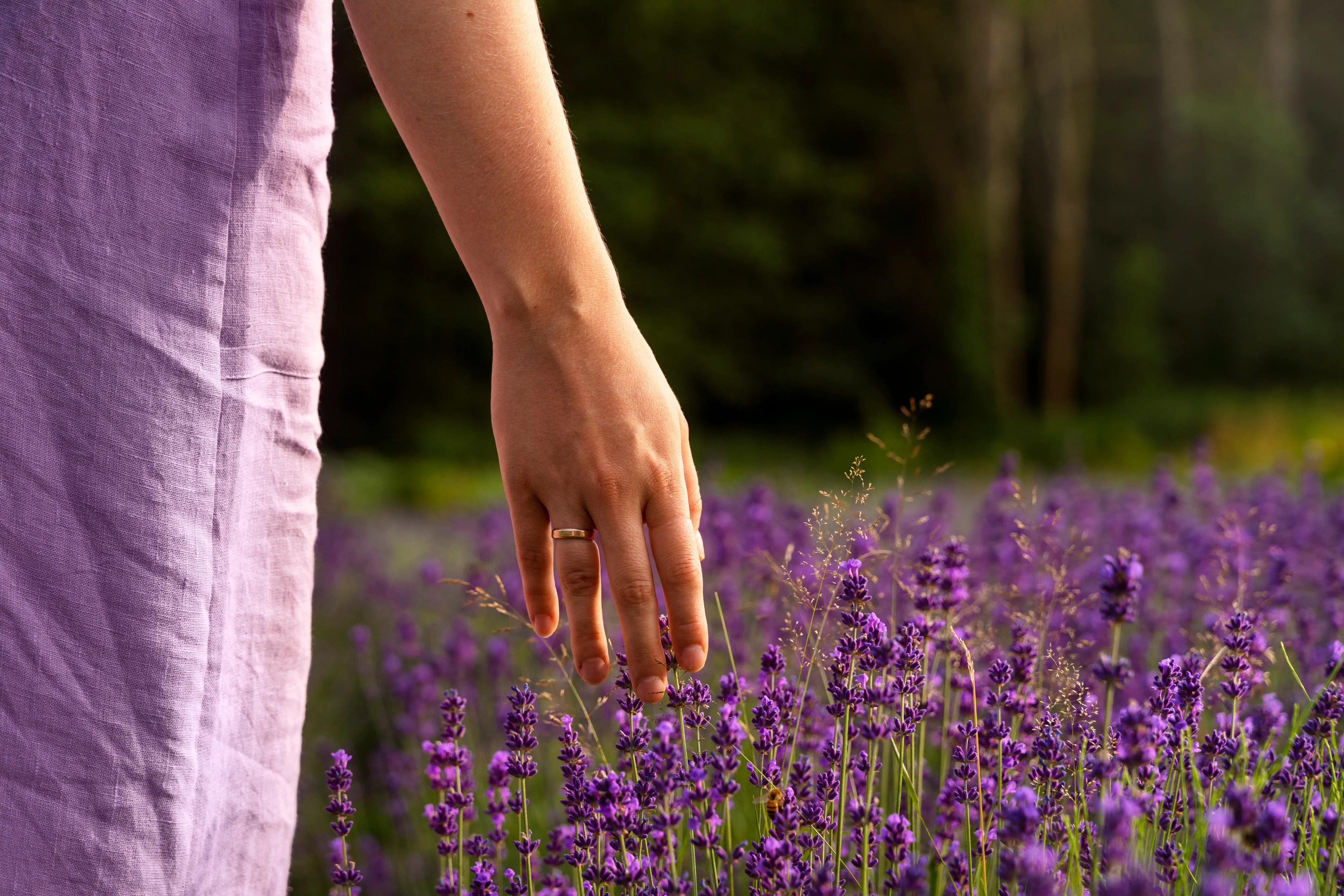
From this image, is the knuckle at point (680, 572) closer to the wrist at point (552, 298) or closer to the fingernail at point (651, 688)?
the fingernail at point (651, 688)

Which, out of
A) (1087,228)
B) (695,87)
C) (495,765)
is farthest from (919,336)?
(495,765)

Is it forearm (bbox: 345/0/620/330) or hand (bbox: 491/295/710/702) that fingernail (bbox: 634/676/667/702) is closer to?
hand (bbox: 491/295/710/702)

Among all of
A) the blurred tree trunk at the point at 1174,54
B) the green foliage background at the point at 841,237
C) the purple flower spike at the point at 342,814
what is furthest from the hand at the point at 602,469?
the blurred tree trunk at the point at 1174,54

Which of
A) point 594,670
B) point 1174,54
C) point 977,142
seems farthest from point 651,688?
point 1174,54

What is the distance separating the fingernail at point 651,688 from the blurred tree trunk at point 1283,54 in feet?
68.5

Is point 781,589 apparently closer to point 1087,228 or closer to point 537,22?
point 537,22

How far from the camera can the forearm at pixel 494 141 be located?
1134 millimetres

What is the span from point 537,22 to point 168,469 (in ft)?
2.17

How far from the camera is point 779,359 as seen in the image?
60.5ft

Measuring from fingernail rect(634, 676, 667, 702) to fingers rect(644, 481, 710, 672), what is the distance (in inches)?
1.3

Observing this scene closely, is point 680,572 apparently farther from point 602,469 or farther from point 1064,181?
point 1064,181

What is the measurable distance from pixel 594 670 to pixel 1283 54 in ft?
70.5

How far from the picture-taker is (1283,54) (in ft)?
60.5

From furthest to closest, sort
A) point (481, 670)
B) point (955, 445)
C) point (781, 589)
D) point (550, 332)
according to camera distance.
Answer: point (955, 445), point (481, 670), point (781, 589), point (550, 332)
